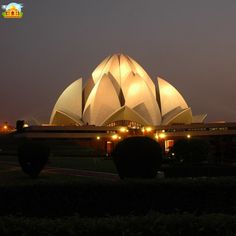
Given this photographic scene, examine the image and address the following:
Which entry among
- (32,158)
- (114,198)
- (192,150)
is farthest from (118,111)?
(114,198)

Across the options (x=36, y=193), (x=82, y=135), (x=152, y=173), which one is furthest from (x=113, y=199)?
A: (x=82, y=135)

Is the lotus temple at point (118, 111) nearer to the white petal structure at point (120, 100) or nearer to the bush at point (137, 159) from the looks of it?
the white petal structure at point (120, 100)

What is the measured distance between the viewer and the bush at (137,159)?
14.9 metres

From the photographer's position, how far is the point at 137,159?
48.8ft

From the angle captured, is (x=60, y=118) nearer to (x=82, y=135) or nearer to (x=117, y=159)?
(x=82, y=135)

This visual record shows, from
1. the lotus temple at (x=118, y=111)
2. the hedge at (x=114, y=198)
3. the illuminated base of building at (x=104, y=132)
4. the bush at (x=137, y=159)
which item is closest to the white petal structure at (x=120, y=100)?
the lotus temple at (x=118, y=111)

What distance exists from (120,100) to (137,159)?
139 ft

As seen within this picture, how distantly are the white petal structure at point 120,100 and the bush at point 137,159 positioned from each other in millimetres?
39863

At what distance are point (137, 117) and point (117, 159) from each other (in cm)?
4087

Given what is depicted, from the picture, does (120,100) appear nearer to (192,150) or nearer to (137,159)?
(192,150)

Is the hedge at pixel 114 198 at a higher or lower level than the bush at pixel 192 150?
higher

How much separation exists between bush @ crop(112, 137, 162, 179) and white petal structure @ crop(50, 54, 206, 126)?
1569 inches

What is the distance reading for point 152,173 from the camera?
15.0 metres

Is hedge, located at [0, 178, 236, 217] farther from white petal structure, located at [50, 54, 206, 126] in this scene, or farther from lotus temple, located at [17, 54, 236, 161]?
white petal structure, located at [50, 54, 206, 126]
